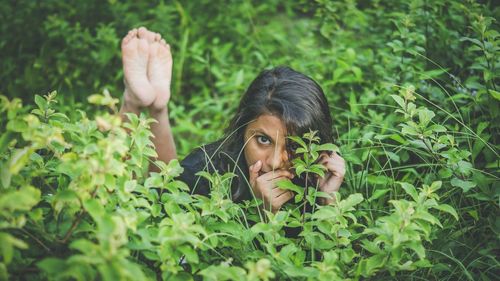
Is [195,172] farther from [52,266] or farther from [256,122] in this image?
[52,266]

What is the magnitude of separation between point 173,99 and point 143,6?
891 millimetres

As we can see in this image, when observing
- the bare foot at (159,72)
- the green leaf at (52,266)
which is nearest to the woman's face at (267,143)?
the bare foot at (159,72)

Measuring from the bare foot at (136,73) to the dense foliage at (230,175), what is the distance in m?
0.27

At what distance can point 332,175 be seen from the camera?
1850 millimetres

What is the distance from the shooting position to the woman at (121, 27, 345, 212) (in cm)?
181

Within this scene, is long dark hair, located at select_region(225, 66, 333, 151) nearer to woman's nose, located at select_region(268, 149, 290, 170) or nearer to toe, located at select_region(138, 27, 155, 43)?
woman's nose, located at select_region(268, 149, 290, 170)

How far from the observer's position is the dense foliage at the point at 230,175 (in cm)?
108

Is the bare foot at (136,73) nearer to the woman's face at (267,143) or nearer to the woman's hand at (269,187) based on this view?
the woman's face at (267,143)

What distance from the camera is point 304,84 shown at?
2.02 m

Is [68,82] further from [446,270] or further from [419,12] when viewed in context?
[446,270]

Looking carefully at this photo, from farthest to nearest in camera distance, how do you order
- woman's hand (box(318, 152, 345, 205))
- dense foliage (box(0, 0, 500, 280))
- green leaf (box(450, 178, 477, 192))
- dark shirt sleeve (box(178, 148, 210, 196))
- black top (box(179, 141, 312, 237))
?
dark shirt sleeve (box(178, 148, 210, 196)) < black top (box(179, 141, 312, 237)) < woman's hand (box(318, 152, 345, 205)) < green leaf (box(450, 178, 477, 192)) < dense foliage (box(0, 0, 500, 280))

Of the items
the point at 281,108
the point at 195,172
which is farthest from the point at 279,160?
the point at 195,172

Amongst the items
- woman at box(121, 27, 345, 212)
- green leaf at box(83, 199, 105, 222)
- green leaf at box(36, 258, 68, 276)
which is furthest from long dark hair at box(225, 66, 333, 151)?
green leaf at box(36, 258, 68, 276)

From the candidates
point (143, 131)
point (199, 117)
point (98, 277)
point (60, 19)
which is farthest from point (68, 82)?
point (98, 277)
